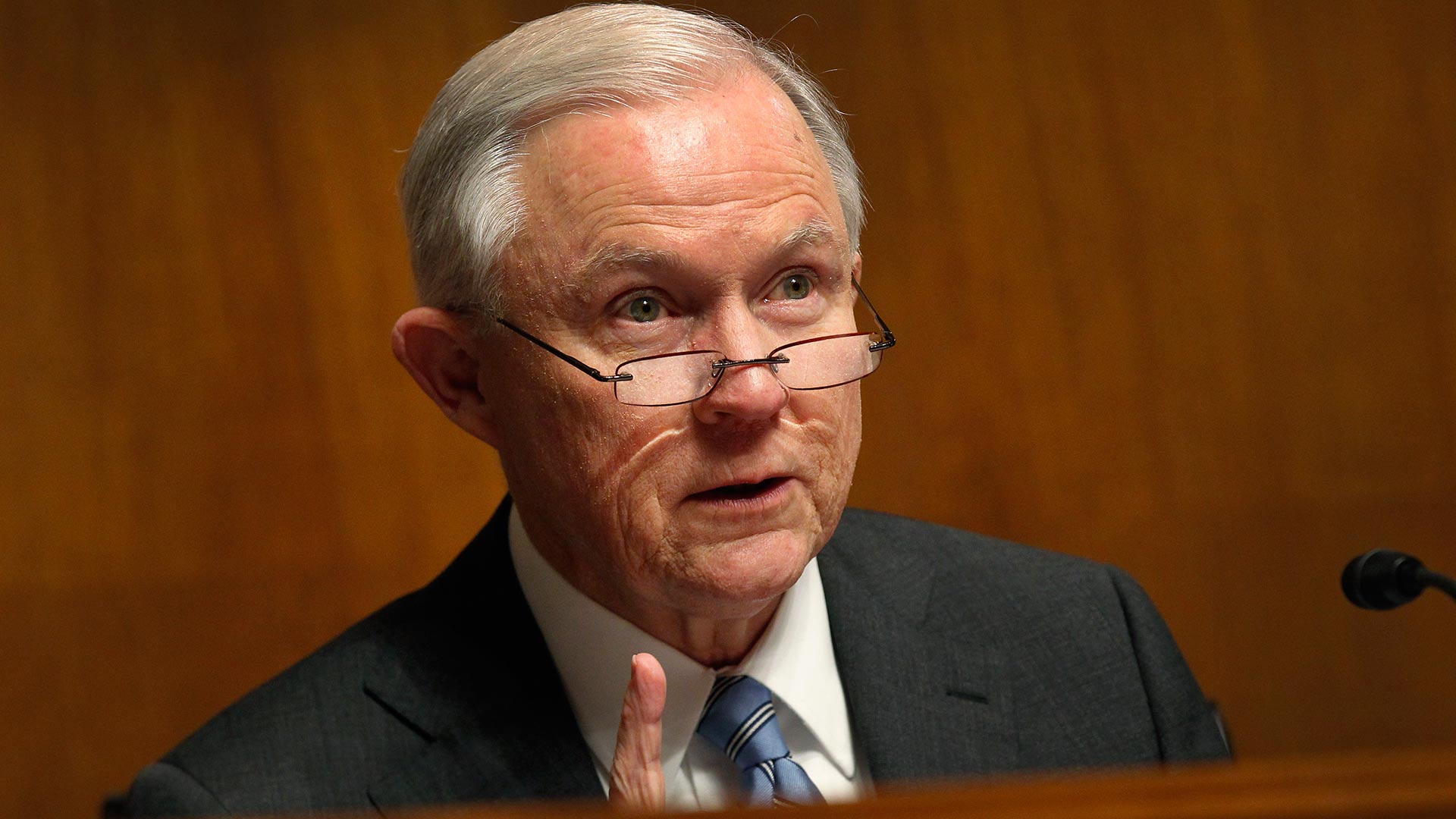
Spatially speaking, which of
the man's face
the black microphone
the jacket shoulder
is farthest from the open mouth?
the black microphone

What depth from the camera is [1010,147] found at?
3014 mm

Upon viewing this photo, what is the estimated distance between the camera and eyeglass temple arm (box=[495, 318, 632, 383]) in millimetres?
1453

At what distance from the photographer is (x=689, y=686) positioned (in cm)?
158

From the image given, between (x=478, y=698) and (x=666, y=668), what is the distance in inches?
8.9

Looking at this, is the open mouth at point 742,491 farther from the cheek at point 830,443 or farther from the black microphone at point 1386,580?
the black microphone at point 1386,580

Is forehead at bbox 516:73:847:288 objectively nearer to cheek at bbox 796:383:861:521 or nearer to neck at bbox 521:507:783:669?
cheek at bbox 796:383:861:521

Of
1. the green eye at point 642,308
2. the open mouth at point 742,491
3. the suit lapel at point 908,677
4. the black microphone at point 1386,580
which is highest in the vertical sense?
the green eye at point 642,308

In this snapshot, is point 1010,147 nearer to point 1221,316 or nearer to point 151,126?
point 1221,316

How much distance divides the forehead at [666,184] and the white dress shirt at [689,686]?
42 centimetres

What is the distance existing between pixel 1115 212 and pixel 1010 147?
276 millimetres

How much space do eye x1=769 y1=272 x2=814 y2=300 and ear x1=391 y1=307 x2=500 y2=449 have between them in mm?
366

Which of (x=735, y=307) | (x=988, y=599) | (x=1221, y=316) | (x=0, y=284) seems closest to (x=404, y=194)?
(x=735, y=307)

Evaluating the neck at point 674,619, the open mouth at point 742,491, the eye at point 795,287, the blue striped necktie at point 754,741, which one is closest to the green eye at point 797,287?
the eye at point 795,287

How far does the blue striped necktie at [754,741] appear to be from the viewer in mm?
1511
